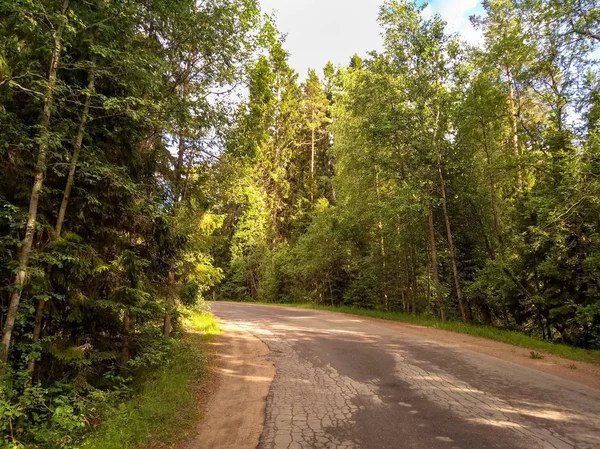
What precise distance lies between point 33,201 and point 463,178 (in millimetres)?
16230

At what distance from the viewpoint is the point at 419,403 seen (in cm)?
545

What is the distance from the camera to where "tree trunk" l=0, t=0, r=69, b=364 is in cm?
479

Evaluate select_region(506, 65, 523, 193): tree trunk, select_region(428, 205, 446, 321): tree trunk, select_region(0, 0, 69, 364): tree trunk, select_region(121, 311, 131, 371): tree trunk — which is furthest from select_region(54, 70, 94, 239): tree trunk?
select_region(506, 65, 523, 193): tree trunk

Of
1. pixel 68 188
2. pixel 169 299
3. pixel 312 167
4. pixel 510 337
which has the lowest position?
pixel 510 337

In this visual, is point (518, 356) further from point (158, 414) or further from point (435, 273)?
point (158, 414)

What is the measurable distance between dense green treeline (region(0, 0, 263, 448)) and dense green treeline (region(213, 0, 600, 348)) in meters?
2.61

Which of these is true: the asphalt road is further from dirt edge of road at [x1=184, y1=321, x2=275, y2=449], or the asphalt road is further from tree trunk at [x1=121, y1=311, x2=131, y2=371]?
tree trunk at [x1=121, y1=311, x2=131, y2=371]

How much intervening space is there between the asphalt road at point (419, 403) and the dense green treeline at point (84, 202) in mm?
2870

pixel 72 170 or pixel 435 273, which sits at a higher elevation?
pixel 72 170

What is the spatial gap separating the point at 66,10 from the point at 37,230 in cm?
347

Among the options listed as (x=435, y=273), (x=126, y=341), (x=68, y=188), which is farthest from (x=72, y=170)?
(x=435, y=273)

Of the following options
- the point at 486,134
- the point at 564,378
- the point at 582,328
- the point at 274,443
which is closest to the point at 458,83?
the point at 486,134

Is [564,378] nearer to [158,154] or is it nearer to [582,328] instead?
[582,328]

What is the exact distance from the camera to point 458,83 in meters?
15.9
